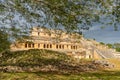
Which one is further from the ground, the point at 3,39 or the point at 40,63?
the point at 3,39

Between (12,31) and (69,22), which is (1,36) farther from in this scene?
(69,22)

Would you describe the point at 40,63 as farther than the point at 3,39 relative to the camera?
Yes

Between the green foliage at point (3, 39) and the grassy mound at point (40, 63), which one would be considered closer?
the green foliage at point (3, 39)

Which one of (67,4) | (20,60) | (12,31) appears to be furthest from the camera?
Answer: (20,60)

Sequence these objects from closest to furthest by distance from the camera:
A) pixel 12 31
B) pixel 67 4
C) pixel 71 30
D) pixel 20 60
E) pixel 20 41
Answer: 1. pixel 67 4
2. pixel 71 30
3. pixel 12 31
4. pixel 20 41
5. pixel 20 60

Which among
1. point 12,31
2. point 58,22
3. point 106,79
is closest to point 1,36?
point 12,31

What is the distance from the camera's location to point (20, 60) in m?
31.9

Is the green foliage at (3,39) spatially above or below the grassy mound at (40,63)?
above

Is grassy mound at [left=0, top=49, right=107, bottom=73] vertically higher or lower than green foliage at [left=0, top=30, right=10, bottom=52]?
lower

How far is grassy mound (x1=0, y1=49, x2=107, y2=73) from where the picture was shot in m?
26.1

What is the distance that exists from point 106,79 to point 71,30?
379cm

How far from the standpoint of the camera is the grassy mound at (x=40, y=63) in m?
26.1

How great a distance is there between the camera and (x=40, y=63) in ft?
96.6

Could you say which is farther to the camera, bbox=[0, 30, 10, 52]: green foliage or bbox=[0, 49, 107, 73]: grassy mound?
bbox=[0, 49, 107, 73]: grassy mound
